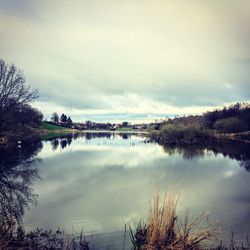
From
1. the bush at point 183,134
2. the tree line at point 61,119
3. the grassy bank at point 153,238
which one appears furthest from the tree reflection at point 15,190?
the tree line at point 61,119

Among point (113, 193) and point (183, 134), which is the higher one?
point (183, 134)

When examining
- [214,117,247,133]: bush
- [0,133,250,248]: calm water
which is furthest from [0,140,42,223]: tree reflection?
[214,117,247,133]: bush

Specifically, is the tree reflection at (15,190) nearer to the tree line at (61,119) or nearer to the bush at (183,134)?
the bush at (183,134)

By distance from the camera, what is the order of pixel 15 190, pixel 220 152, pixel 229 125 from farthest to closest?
pixel 229 125 < pixel 220 152 < pixel 15 190

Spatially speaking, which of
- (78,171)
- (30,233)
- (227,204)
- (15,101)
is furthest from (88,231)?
(15,101)

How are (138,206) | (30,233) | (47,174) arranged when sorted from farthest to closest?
(47,174)
(138,206)
(30,233)

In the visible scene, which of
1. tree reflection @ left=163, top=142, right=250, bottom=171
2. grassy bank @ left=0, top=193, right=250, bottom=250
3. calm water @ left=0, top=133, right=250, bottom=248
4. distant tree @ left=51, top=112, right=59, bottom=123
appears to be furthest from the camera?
distant tree @ left=51, top=112, right=59, bottom=123

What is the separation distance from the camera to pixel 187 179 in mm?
16875

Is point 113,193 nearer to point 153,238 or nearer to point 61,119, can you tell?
point 153,238

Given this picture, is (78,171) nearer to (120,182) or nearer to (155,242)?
(120,182)

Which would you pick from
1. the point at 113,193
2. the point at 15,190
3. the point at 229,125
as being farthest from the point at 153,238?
the point at 229,125

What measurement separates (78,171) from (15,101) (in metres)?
17.3

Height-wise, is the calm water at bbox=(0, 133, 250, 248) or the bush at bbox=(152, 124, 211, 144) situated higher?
the bush at bbox=(152, 124, 211, 144)

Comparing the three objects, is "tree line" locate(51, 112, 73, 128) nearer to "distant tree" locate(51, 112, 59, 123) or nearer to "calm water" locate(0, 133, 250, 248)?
"distant tree" locate(51, 112, 59, 123)
